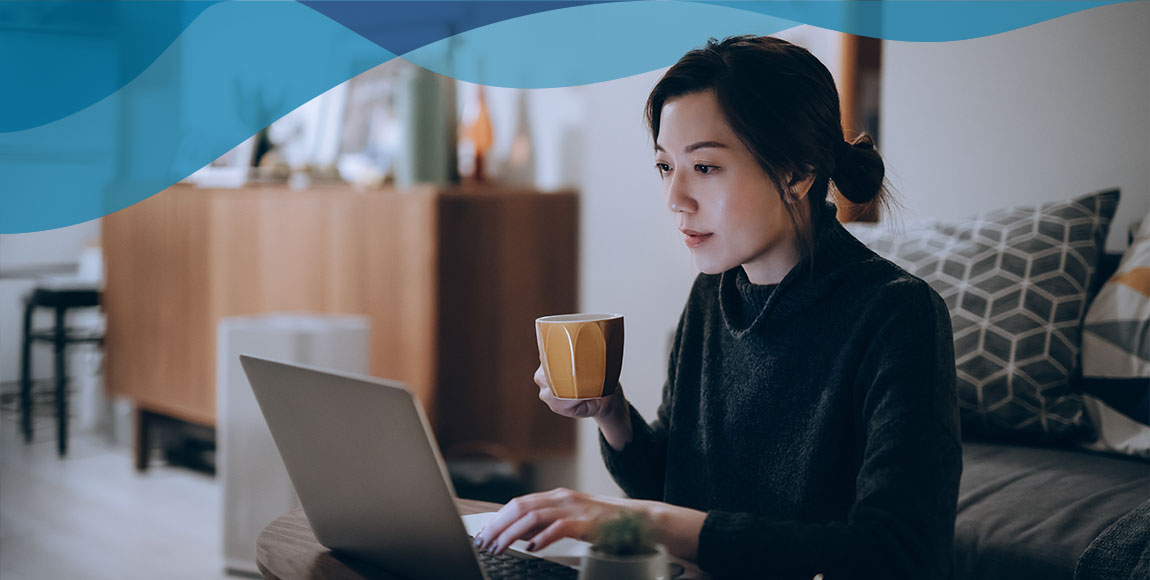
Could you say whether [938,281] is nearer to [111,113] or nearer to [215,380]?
[111,113]

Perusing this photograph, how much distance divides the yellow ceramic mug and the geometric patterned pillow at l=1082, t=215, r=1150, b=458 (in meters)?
1.01

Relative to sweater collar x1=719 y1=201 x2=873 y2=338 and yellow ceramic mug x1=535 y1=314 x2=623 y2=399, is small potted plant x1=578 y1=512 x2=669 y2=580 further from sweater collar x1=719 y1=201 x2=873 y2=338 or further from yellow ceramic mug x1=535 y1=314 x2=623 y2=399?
sweater collar x1=719 y1=201 x2=873 y2=338

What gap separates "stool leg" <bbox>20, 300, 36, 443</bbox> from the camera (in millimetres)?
4184

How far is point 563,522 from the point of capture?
A: 824 mm

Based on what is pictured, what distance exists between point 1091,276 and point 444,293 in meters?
1.81

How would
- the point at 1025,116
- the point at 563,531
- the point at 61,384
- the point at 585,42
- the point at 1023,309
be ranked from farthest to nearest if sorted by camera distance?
the point at 61,384 → the point at 585,42 → the point at 1025,116 → the point at 1023,309 → the point at 563,531

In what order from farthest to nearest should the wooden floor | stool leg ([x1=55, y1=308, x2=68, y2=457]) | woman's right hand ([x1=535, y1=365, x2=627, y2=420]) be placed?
stool leg ([x1=55, y1=308, x2=68, y2=457]) < the wooden floor < woman's right hand ([x1=535, y1=365, x2=627, y2=420])

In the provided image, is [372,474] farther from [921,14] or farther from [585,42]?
[585,42]

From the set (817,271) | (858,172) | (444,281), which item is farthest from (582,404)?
(444,281)

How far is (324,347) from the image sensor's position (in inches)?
110

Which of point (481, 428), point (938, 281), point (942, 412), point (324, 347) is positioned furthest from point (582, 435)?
point (942, 412)

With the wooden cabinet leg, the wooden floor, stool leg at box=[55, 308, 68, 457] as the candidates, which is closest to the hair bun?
the wooden floor

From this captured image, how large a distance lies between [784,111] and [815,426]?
1.03ft

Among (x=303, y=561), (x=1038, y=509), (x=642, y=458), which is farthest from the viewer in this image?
(x=1038, y=509)
